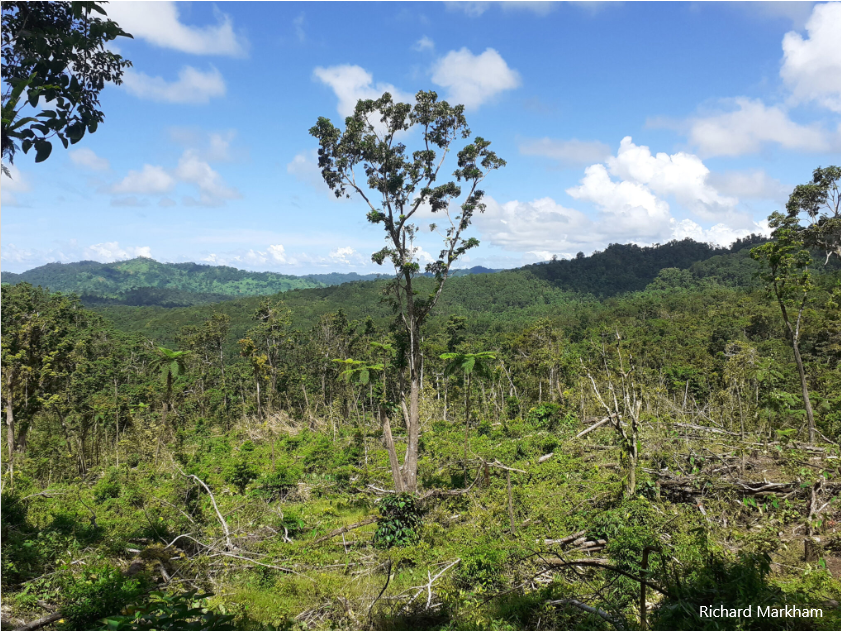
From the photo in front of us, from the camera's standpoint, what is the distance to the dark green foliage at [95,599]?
165 inches

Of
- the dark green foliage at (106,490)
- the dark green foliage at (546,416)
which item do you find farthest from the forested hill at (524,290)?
the dark green foliage at (106,490)

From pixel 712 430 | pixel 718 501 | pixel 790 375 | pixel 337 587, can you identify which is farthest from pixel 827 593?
pixel 790 375

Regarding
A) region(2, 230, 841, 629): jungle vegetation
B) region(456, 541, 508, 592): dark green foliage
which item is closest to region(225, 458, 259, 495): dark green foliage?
region(2, 230, 841, 629): jungle vegetation

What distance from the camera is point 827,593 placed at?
4.44 meters

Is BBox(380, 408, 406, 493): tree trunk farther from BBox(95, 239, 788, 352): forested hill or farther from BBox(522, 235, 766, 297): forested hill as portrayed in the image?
BBox(522, 235, 766, 297): forested hill

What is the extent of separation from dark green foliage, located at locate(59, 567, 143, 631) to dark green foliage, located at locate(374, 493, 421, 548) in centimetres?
657

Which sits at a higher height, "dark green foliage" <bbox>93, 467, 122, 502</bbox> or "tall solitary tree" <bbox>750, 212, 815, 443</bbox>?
"tall solitary tree" <bbox>750, 212, 815, 443</bbox>

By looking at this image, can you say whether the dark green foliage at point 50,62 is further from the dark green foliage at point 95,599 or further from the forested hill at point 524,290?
the forested hill at point 524,290

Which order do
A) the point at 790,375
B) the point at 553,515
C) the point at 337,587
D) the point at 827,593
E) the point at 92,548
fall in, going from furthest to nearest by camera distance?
the point at 790,375, the point at 553,515, the point at 92,548, the point at 337,587, the point at 827,593

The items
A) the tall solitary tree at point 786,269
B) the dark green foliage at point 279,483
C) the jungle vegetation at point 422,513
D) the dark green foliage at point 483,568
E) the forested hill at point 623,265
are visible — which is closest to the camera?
the jungle vegetation at point 422,513

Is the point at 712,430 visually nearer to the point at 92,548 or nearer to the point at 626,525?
the point at 626,525

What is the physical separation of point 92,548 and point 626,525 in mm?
9691

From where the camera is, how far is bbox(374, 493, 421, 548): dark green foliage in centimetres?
1052

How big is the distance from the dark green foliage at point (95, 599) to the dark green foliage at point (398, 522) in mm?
6567
